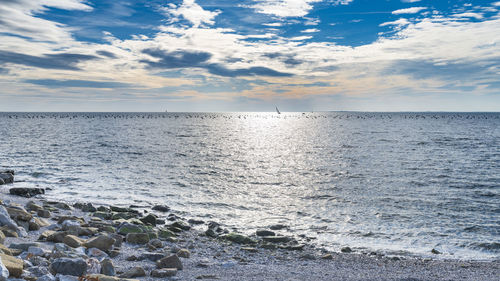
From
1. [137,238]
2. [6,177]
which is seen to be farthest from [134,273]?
[6,177]

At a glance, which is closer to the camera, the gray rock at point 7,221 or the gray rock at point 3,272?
the gray rock at point 3,272

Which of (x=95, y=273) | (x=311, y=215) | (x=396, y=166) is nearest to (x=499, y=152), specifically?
(x=396, y=166)

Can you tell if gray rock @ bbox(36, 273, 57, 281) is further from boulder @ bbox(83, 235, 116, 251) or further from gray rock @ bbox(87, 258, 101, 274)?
boulder @ bbox(83, 235, 116, 251)

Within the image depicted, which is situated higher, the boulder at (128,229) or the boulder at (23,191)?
the boulder at (128,229)

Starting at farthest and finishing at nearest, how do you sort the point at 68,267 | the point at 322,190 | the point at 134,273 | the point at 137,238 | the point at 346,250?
the point at 322,190, the point at 346,250, the point at 137,238, the point at 134,273, the point at 68,267

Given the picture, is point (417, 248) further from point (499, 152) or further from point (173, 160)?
point (499, 152)

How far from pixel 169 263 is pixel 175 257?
0.92ft

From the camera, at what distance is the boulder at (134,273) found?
10398mm

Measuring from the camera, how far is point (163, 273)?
10758mm

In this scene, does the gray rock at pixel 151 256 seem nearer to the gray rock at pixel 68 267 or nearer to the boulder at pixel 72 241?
the boulder at pixel 72 241

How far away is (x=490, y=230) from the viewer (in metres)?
18.5

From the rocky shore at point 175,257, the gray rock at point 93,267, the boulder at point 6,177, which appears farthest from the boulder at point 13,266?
the boulder at point 6,177

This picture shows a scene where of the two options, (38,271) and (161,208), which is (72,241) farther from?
(161,208)

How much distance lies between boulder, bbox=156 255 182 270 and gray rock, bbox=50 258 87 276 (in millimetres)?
2569
